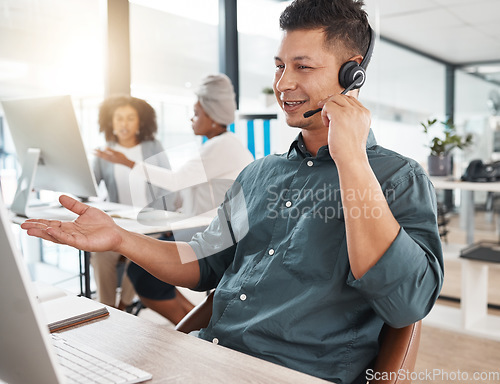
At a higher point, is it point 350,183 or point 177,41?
point 177,41

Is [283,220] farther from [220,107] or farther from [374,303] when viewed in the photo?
[220,107]

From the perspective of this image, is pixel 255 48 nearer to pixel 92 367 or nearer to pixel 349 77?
pixel 349 77

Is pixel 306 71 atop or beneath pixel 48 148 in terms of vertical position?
atop

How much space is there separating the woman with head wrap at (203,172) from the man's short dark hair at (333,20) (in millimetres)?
527

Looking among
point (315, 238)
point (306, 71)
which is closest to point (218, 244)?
point (315, 238)

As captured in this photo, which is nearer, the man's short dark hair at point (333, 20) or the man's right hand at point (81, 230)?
the man's right hand at point (81, 230)

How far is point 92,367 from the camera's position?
2.34 feet

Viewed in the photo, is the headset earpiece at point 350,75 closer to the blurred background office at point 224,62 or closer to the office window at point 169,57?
the blurred background office at point 224,62

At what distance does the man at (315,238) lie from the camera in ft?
2.93

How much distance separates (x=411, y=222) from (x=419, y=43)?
426 centimetres

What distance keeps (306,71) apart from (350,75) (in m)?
0.11

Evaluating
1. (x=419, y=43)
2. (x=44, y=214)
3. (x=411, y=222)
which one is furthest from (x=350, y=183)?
(x=419, y=43)

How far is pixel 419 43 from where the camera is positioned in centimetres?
470

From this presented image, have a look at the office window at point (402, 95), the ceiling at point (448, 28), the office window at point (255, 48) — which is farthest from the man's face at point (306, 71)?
the office window at point (402, 95)
